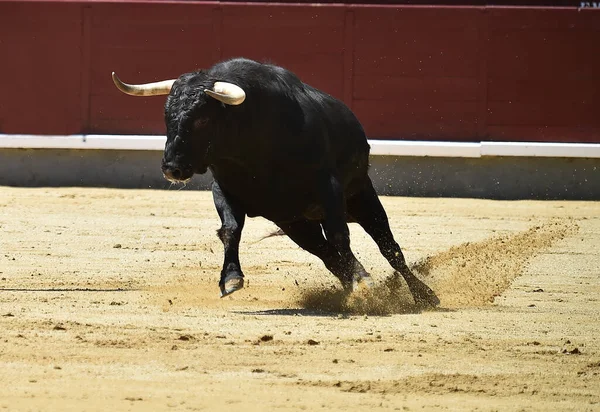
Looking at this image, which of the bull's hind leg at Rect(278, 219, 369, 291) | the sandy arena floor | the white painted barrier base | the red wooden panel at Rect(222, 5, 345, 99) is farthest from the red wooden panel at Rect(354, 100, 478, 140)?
the bull's hind leg at Rect(278, 219, 369, 291)

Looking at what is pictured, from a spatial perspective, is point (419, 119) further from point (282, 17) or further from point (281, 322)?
point (281, 322)

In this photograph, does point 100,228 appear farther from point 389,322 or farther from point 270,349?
point 270,349

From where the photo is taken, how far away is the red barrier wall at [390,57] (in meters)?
11.2

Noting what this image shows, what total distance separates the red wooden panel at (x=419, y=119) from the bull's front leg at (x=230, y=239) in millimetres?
5595

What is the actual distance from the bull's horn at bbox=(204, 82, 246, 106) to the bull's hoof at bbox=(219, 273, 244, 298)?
73 cm

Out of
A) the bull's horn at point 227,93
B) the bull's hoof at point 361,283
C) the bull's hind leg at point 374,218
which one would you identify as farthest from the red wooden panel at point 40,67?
the bull's horn at point 227,93

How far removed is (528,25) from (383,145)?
1663 millimetres

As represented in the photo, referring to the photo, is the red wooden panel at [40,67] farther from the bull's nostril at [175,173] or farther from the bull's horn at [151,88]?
the bull's nostril at [175,173]

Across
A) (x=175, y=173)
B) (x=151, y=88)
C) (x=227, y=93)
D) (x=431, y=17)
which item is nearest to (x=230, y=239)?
(x=175, y=173)

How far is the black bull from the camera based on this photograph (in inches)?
212

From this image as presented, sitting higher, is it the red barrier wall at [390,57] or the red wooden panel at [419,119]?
the red barrier wall at [390,57]

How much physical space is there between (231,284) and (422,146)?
580 centimetres

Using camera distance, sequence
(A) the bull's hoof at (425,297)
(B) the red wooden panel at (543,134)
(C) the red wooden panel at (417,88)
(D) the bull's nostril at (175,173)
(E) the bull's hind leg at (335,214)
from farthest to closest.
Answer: (C) the red wooden panel at (417,88) → (B) the red wooden panel at (543,134) → (A) the bull's hoof at (425,297) → (E) the bull's hind leg at (335,214) → (D) the bull's nostril at (175,173)

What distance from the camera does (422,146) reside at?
11.0m
